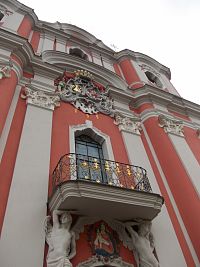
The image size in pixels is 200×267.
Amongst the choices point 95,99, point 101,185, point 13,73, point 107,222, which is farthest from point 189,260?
point 13,73

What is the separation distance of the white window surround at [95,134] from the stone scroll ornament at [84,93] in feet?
3.10

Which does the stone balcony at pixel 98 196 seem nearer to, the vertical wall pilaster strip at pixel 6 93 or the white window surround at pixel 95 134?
the white window surround at pixel 95 134

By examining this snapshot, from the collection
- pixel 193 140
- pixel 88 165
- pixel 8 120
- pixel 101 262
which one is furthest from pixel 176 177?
pixel 8 120

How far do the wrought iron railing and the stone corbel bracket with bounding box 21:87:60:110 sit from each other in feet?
8.30

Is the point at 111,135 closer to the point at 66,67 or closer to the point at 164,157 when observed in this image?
the point at 164,157

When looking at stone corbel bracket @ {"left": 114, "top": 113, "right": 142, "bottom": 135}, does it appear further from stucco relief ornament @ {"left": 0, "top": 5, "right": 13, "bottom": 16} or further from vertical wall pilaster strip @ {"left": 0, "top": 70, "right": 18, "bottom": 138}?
stucco relief ornament @ {"left": 0, "top": 5, "right": 13, "bottom": 16}

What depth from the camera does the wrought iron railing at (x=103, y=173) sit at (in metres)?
7.24

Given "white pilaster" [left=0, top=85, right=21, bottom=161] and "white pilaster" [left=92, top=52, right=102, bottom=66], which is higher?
"white pilaster" [left=92, top=52, right=102, bottom=66]

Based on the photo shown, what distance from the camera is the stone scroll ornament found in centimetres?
1079

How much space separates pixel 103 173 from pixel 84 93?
4.48 metres

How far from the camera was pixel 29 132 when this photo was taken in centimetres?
828

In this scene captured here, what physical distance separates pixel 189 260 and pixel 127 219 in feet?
6.44

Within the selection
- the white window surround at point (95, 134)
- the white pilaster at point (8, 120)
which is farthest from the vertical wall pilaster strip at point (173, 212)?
the white pilaster at point (8, 120)

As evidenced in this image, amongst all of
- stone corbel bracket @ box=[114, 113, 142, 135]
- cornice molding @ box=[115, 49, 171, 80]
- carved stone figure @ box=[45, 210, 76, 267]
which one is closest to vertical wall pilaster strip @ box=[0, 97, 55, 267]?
carved stone figure @ box=[45, 210, 76, 267]
